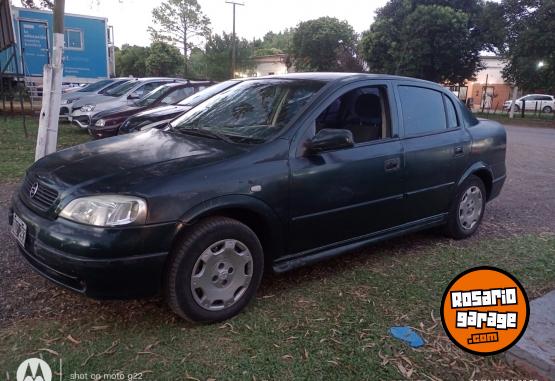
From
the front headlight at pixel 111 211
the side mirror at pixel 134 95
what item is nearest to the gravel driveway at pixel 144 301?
the front headlight at pixel 111 211

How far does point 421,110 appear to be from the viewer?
439cm

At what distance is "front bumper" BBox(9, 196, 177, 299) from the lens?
2.64 metres

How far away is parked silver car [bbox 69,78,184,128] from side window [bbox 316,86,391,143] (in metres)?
9.04

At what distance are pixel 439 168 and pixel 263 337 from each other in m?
2.40

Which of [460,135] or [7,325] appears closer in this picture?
[7,325]

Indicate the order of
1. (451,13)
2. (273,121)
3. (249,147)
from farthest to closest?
(451,13) → (273,121) → (249,147)

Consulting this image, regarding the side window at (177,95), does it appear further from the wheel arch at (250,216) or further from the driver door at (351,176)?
the wheel arch at (250,216)

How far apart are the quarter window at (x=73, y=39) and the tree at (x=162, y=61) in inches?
1129

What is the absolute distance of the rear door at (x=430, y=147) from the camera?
4145 mm

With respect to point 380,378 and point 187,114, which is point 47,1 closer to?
point 187,114

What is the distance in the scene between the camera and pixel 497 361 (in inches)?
111

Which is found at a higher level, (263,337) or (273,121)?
(273,121)

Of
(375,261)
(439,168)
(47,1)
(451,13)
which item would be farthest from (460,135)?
(451,13)

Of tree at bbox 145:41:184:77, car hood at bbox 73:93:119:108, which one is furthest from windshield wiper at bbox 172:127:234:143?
tree at bbox 145:41:184:77
